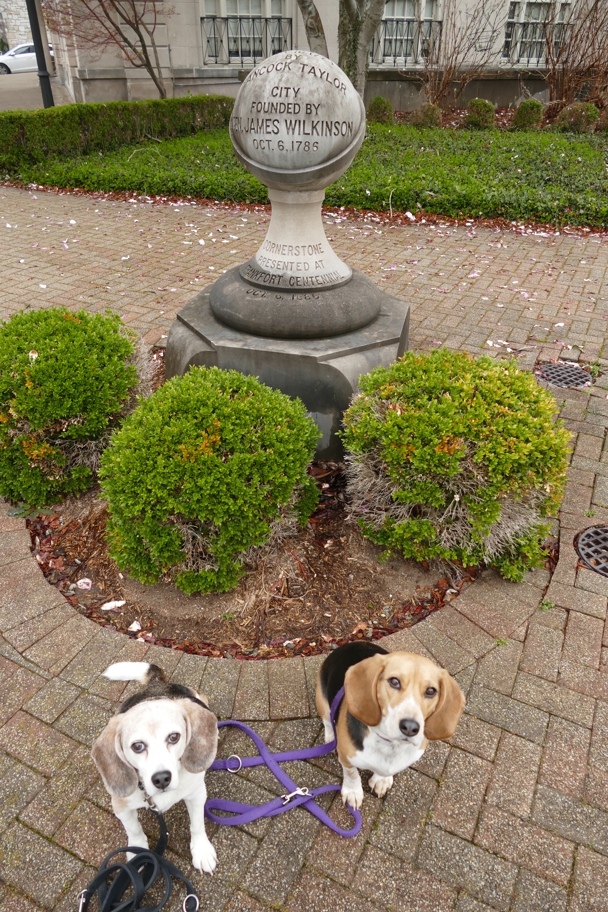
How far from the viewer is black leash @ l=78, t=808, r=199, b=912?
2059mm

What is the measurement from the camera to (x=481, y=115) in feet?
56.6

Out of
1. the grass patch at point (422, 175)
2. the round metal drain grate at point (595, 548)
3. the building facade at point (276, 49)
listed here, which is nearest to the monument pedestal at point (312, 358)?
the round metal drain grate at point (595, 548)

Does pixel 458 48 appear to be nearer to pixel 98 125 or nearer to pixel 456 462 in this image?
pixel 98 125

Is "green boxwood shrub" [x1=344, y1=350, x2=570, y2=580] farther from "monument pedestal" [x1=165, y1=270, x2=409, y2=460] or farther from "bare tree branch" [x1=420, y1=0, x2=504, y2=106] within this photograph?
"bare tree branch" [x1=420, y1=0, x2=504, y2=106]

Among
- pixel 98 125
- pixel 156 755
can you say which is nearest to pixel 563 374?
pixel 156 755

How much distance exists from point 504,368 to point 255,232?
737 centimetres

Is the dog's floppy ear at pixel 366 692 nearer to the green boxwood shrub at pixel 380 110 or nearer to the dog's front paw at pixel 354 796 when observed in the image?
the dog's front paw at pixel 354 796

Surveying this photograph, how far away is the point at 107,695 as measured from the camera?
9.50ft

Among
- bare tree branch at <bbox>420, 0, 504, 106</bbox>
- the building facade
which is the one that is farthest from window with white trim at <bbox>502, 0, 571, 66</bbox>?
bare tree branch at <bbox>420, 0, 504, 106</bbox>

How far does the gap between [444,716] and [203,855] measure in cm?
111

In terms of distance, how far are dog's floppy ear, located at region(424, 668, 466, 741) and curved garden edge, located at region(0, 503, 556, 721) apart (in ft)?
3.10

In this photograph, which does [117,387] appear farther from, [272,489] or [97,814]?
[97,814]

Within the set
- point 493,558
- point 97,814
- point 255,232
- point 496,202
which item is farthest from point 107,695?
point 496,202

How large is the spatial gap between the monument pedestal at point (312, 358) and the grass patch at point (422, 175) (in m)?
7.40
